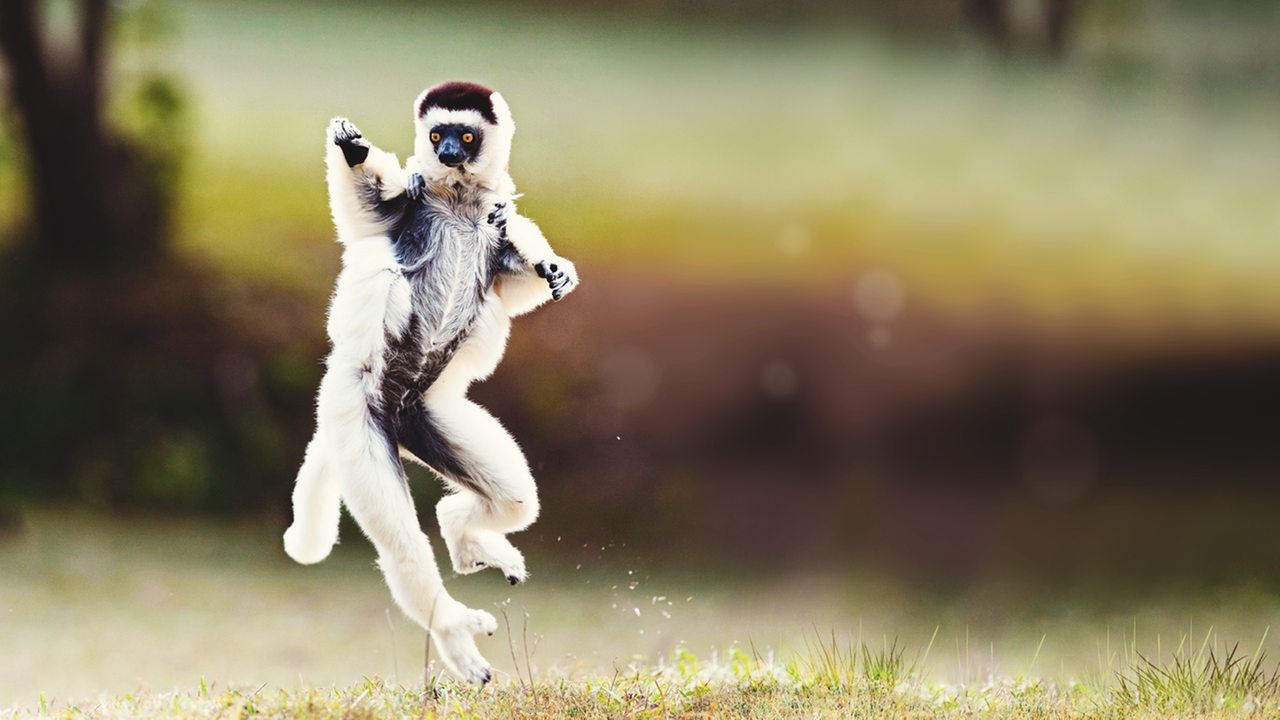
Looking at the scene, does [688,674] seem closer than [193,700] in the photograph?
No

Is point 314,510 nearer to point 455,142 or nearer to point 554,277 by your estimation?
point 554,277

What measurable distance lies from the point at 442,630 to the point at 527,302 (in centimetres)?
103

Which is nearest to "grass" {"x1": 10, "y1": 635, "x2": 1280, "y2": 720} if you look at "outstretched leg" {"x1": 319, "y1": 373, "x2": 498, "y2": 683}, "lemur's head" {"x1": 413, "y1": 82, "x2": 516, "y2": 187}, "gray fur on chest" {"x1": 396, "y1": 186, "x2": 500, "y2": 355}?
"outstretched leg" {"x1": 319, "y1": 373, "x2": 498, "y2": 683}

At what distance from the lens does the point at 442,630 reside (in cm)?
377

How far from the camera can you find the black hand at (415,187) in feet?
12.6

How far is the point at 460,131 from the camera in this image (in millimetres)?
3783

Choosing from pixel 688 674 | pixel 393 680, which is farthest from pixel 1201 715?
pixel 393 680

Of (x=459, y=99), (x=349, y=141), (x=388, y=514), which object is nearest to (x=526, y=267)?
(x=459, y=99)

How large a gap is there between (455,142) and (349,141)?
0.32 meters

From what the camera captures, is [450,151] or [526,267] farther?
[526,267]

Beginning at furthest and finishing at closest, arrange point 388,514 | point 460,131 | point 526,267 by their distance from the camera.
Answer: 1. point 526,267
2. point 460,131
3. point 388,514

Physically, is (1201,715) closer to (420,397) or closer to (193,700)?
(420,397)

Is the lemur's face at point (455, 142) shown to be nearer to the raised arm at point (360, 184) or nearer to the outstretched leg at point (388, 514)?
the raised arm at point (360, 184)

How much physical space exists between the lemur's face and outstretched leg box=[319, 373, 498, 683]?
0.71m
